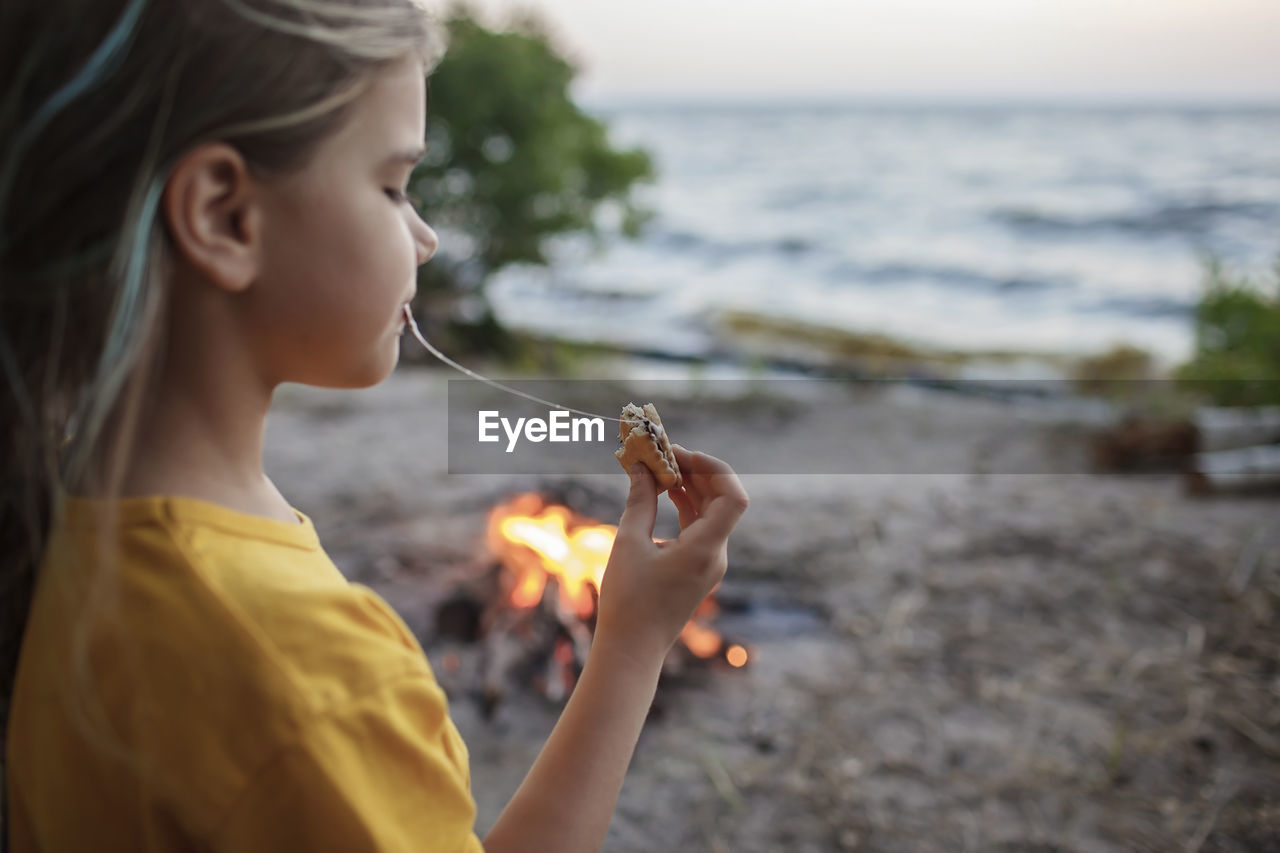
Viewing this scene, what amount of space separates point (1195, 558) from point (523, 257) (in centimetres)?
625

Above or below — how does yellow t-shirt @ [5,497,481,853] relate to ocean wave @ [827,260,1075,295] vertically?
below

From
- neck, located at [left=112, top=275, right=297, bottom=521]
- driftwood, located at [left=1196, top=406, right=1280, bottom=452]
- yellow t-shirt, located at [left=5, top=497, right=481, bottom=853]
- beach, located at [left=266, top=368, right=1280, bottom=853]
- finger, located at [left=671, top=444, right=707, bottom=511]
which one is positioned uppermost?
neck, located at [left=112, top=275, right=297, bottom=521]

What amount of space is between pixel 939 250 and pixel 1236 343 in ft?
34.0

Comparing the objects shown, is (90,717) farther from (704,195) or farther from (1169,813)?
(704,195)

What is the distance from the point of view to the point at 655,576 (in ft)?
3.49

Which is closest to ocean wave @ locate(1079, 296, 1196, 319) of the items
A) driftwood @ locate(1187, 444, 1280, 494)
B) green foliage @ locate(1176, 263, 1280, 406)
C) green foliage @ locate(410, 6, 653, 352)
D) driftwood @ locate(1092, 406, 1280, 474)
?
green foliage @ locate(1176, 263, 1280, 406)

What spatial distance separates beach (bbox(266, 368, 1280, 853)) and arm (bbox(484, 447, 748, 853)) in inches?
56.4

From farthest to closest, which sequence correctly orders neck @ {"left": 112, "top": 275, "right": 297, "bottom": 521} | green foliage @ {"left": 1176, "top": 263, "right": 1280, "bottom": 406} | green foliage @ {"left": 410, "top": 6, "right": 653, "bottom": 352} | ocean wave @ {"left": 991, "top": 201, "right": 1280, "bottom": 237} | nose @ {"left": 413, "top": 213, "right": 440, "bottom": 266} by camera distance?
1. ocean wave @ {"left": 991, "top": 201, "right": 1280, "bottom": 237}
2. green foliage @ {"left": 410, "top": 6, "right": 653, "bottom": 352}
3. green foliage @ {"left": 1176, "top": 263, "right": 1280, "bottom": 406}
4. nose @ {"left": 413, "top": 213, "right": 440, "bottom": 266}
5. neck @ {"left": 112, "top": 275, "right": 297, "bottom": 521}

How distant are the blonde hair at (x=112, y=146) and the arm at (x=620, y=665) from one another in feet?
1.66

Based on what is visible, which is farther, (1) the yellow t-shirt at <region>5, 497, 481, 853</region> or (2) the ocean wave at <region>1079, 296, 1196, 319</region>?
(2) the ocean wave at <region>1079, 296, 1196, 319</region>

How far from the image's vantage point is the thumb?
1088 mm

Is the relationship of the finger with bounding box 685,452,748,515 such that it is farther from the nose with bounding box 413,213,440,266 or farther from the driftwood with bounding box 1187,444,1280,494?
the driftwood with bounding box 1187,444,1280,494

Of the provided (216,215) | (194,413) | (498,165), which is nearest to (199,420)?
(194,413)

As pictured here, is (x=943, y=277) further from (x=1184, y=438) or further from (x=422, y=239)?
(x=422, y=239)
